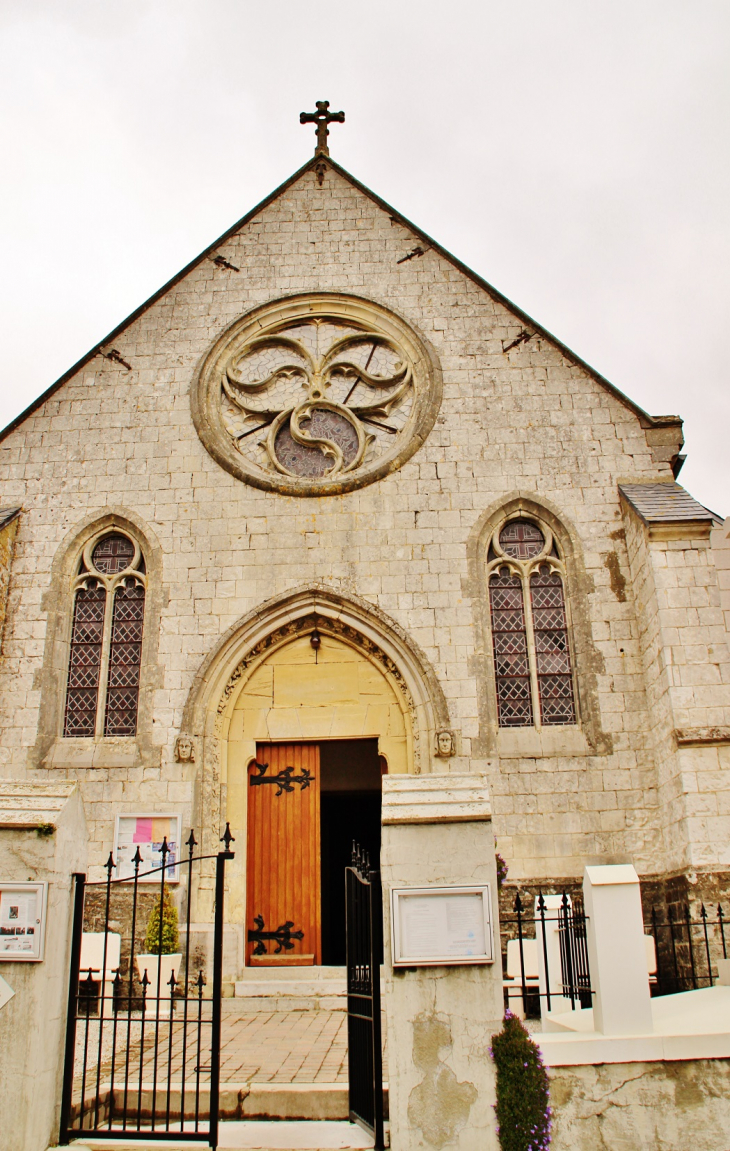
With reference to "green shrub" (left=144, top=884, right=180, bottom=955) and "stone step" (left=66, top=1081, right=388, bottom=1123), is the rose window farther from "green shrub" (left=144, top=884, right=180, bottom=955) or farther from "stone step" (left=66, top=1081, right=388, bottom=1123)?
"stone step" (left=66, top=1081, right=388, bottom=1123)

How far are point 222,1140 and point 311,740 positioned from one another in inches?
228

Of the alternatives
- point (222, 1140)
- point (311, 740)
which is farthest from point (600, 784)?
point (222, 1140)

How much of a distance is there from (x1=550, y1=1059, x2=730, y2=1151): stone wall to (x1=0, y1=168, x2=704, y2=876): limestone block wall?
14.8 feet

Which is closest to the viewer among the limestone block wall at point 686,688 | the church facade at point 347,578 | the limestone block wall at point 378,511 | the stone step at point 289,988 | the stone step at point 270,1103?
the stone step at point 270,1103

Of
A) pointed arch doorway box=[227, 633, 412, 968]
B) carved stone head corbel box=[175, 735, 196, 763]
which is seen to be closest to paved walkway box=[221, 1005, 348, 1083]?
pointed arch doorway box=[227, 633, 412, 968]

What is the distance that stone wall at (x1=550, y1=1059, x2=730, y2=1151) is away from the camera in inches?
188

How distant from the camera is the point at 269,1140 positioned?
16.1 ft

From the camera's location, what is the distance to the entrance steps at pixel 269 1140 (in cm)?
481

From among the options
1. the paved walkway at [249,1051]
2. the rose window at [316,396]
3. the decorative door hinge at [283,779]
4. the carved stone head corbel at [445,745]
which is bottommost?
the paved walkway at [249,1051]

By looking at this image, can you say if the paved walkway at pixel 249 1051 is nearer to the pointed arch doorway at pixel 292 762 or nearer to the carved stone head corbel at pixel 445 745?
the pointed arch doorway at pixel 292 762

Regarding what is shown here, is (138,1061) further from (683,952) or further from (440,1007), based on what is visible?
(683,952)

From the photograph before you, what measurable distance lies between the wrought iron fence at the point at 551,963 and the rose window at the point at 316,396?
18.0 feet

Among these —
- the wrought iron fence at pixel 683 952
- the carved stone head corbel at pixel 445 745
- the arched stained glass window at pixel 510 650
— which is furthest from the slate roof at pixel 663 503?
the wrought iron fence at pixel 683 952

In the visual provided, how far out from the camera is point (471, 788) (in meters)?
5.36
